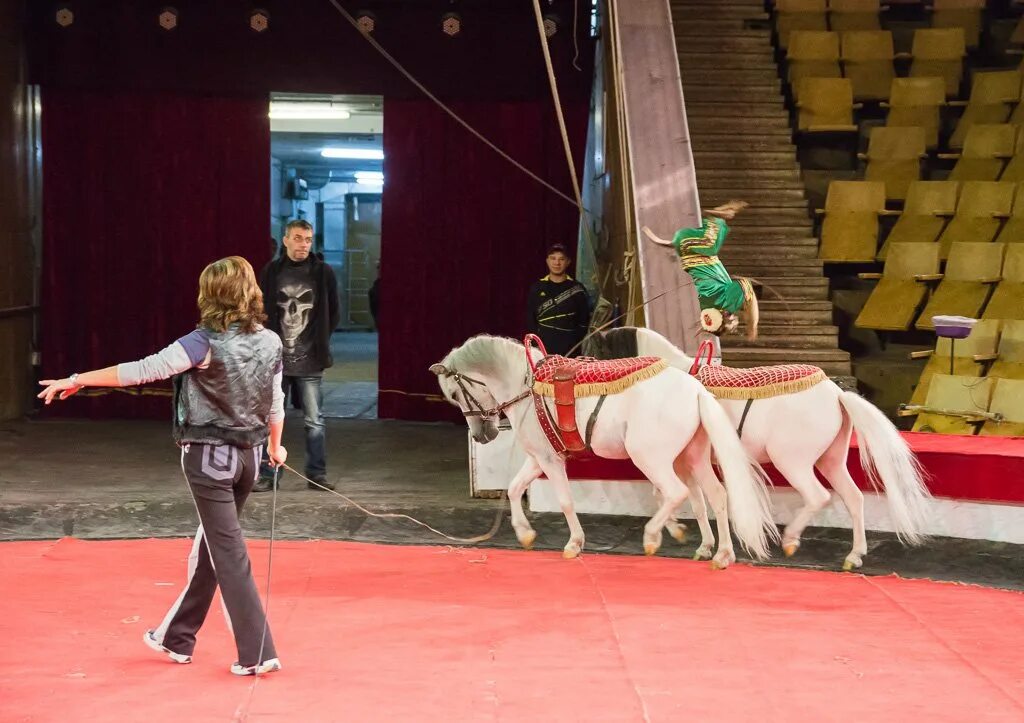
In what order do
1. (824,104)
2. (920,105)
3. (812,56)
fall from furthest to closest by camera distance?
(812,56), (920,105), (824,104)

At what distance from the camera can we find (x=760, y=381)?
18.5 ft

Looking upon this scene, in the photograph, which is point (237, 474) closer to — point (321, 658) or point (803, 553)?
point (321, 658)

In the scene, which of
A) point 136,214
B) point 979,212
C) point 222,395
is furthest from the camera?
point 136,214

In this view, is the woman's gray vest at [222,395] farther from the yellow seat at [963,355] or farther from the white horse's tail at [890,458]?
the yellow seat at [963,355]

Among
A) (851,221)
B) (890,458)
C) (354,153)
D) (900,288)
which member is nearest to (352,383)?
(851,221)

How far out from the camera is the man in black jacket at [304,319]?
22.6 feet

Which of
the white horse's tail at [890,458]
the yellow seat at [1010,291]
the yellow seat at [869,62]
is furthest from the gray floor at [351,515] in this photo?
the yellow seat at [869,62]

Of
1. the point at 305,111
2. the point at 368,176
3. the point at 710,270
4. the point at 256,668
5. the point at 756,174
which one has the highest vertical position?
the point at 305,111

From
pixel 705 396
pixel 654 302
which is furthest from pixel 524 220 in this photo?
pixel 705 396

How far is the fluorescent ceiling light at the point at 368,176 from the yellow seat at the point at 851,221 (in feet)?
46.1

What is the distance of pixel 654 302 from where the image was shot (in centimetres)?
704

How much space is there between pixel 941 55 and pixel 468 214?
4.49m

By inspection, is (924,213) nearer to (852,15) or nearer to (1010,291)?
(1010,291)

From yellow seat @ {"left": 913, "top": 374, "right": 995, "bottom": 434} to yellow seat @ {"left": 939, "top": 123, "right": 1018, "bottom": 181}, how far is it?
2.57m
